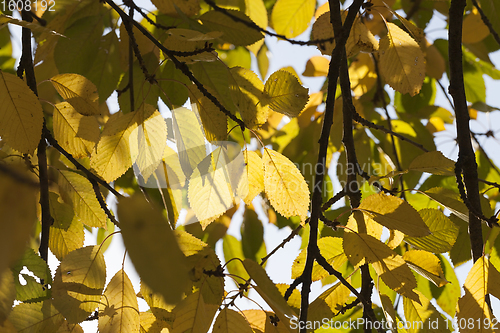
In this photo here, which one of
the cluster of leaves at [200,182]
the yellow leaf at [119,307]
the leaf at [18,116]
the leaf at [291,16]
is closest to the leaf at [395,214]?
the cluster of leaves at [200,182]

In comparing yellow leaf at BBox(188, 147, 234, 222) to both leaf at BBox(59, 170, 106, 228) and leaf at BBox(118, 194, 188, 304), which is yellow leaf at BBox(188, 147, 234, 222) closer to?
leaf at BBox(59, 170, 106, 228)

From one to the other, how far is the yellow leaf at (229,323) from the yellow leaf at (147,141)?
7.7 inches

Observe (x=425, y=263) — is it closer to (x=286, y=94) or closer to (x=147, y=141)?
(x=286, y=94)

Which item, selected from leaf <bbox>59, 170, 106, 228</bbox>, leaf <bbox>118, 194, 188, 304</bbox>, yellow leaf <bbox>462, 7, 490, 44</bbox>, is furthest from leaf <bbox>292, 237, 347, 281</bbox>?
yellow leaf <bbox>462, 7, 490, 44</bbox>

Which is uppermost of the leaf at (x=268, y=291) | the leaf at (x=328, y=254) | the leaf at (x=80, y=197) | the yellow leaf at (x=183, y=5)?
the yellow leaf at (x=183, y=5)

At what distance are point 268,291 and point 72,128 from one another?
39 cm

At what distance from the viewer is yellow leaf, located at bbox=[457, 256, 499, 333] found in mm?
471

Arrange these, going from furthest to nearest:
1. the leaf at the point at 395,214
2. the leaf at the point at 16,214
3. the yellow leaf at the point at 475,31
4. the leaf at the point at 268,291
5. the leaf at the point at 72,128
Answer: the yellow leaf at the point at 475,31, the leaf at the point at 72,128, the leaf at the point at 395,214, the leaf at the point at 268,291, the leaf at the point at 16,214

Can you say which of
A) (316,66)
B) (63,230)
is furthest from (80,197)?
(316,66)

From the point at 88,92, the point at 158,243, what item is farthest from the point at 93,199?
the point at 158,243

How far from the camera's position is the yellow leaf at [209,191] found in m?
0.51

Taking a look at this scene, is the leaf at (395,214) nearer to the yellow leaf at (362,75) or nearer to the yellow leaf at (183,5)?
the yellow leaf at (183,5)

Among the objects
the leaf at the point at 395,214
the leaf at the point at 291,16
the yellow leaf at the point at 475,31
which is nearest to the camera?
the leaf at the point at 395,214

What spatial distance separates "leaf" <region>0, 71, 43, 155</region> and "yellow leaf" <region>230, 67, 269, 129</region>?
0.25 m
